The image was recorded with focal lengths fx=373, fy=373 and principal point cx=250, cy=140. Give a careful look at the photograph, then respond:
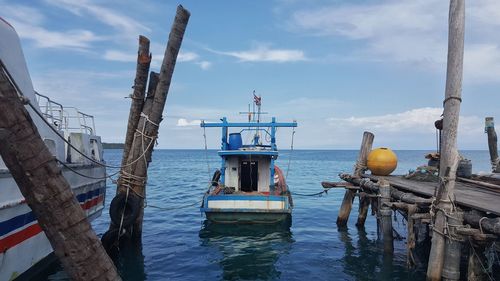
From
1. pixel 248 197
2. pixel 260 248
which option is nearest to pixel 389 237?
pixel 260 248

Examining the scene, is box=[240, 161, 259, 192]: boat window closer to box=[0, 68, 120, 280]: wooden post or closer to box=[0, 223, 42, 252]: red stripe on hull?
box=[0, 223, 42, 252]: red stripe on hull

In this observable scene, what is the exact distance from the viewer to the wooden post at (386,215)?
10578 millimetres

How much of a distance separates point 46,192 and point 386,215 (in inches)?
363

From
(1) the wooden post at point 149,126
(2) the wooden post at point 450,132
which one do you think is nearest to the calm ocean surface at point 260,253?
(2) the wooden post at point 450,132

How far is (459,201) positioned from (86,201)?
34.8 ft

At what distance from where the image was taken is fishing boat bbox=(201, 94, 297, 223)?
1434 centimetres

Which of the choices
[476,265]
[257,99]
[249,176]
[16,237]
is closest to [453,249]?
[476,265]

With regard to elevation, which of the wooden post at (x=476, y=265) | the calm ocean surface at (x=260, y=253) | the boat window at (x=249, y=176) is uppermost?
the boat window at (x=249, y=176)

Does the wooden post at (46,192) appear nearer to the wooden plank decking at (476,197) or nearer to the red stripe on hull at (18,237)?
the red stripe on hull at (18,237)

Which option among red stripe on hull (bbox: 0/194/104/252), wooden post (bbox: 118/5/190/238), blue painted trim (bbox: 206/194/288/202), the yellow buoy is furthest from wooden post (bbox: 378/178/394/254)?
red stripe on hull (bbox: 0/194/104/252)

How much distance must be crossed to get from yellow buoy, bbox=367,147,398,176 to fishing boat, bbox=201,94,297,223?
3.43m

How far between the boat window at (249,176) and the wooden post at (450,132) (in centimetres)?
994

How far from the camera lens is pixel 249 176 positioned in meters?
17.6

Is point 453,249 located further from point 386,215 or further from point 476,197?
point 386,215
